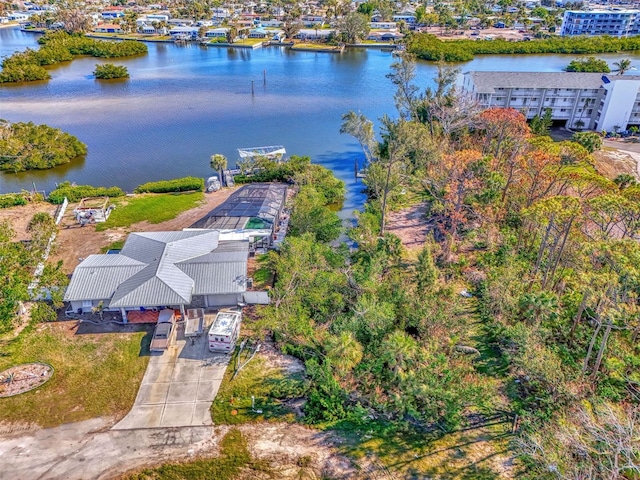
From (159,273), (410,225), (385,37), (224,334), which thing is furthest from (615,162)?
(385,37)

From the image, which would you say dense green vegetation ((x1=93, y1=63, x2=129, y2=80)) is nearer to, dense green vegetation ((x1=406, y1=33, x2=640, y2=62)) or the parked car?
dense green vegetation ((x1=406, y1=33, x2=640, y2=62))

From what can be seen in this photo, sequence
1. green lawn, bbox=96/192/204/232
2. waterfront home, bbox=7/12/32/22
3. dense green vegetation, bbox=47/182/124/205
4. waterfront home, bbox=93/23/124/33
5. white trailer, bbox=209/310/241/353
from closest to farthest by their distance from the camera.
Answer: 1. white trailer, bbox=209/310/241/353
2. green lawn, bbox=96/192/204/232
3. dense green vegetation, bbox=47/182/124/205
4. waterfront home, bbox=93/23/124/33
5. waterfront home, bbox=7/12/32/22

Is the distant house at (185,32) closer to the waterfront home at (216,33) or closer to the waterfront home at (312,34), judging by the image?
the waterfront home at (216,33)

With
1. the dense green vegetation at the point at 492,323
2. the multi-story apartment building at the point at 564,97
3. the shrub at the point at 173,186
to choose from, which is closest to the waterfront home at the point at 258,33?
the multi-story apartment building at the point at 564,97

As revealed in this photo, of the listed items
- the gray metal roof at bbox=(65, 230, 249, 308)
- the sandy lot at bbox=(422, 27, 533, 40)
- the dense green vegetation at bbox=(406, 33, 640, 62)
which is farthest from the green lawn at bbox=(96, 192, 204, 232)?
the sandy lot at bbox=(422, 27, 533, 40)

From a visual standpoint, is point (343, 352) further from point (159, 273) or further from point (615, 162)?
point (615, 162)

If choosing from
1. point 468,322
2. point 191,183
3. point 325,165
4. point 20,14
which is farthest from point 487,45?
point 20,14

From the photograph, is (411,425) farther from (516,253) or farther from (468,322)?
(516,253)
